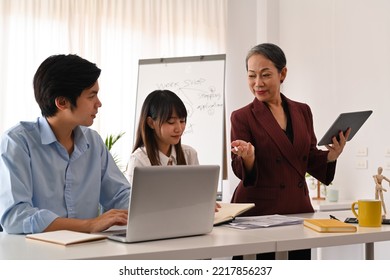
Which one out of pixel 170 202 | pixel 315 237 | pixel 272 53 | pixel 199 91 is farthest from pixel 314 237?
pixel 199 91

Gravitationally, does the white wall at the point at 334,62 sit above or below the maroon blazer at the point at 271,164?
above

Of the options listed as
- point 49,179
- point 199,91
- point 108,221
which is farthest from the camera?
point 199,91

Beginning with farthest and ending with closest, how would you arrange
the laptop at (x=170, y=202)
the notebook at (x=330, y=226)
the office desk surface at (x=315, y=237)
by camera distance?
the notebook at (x=330, y=226)
the office desk surface at (x=315, y=237)
the laptop at (x=170, y=202)

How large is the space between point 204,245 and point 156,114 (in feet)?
3.31

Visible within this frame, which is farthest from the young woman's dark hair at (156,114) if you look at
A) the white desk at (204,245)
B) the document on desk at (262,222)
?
the white desk at (204,245)

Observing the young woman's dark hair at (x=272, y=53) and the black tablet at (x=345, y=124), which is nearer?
the black tablet at (x=345, y=124)

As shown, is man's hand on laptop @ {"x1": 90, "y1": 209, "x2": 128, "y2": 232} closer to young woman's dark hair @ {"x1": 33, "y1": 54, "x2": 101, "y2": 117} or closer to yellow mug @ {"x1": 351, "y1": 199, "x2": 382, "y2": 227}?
young woman's dark hair @ {"x1": 33, "y1": 54, "x2": 101, "y2": 117}

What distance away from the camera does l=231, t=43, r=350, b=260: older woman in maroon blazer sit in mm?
2293

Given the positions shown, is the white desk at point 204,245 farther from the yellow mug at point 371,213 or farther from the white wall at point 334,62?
the white wall at point 334,62

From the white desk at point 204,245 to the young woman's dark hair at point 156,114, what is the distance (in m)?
0.66

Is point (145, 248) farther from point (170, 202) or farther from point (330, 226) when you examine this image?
point (330, 226)

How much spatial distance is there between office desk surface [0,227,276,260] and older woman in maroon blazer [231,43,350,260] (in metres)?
0.64

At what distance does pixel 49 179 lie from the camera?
5.97 ft

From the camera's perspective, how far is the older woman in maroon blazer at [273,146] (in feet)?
7.52
